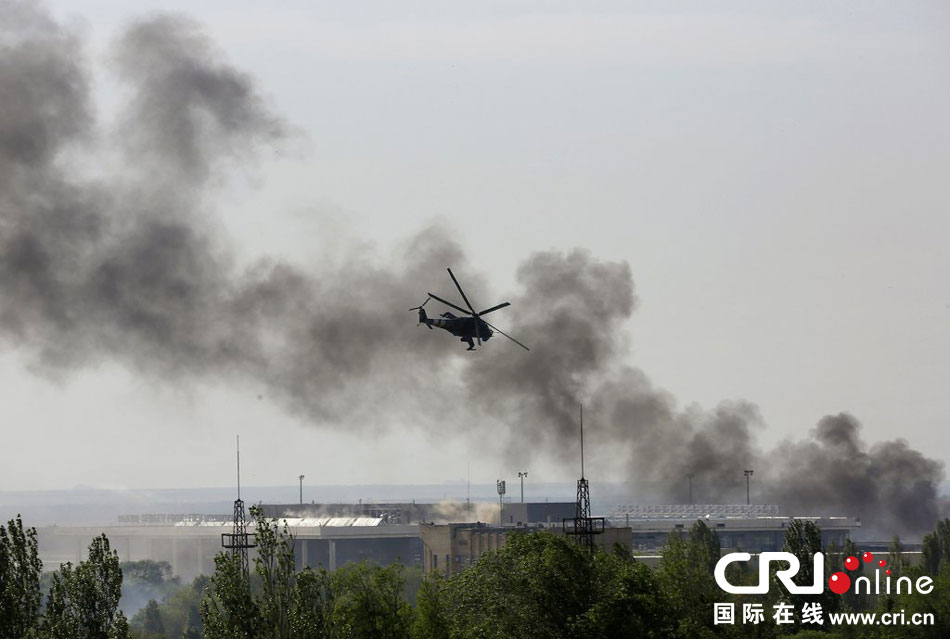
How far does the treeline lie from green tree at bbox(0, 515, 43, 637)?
0.04 meters

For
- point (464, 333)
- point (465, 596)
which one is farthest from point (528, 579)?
point (464, 333)

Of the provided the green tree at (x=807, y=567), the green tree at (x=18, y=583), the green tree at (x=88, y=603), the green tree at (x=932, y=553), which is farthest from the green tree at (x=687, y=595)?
the green tree at (x=932, y=553)

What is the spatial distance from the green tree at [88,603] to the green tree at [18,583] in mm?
714

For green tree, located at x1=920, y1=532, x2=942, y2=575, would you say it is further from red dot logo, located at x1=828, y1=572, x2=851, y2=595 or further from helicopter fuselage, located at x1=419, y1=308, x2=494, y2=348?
helicopter fuselage, located at x1=419, y1=308, x2=494, y2=348

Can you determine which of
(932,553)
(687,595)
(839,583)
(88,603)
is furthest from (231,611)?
(932,553)

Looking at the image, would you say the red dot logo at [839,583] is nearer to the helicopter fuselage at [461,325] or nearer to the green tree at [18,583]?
the helicopter fuselage at [461,325]

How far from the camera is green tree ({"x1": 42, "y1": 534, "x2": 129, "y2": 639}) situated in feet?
182

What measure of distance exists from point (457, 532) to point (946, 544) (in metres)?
54.9

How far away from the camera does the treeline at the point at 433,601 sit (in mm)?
56125

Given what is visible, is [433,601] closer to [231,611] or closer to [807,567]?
[231,611]

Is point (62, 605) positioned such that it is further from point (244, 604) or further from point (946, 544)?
point (946, 544)

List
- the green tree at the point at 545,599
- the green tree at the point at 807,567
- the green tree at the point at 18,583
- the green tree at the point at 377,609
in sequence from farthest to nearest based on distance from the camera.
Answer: the green tree at the point at 807,567 → the green tree at the point at 377,609 → the green tree at the point at 545,599 → the green tree at the point at 18,583

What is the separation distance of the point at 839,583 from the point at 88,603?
6938cm

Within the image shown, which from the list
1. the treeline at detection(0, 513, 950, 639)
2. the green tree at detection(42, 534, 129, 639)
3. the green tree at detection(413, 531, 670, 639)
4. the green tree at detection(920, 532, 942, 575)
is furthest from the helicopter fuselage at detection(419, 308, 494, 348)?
the green tree at detection(920, 532, 942, 575)
